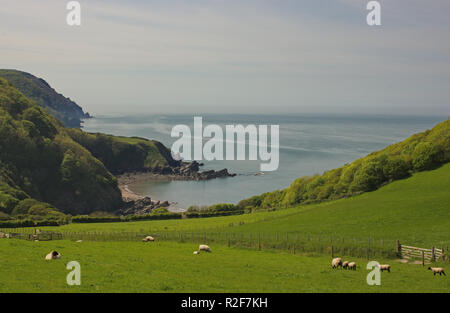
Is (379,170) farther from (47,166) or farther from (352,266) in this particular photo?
(47,166)

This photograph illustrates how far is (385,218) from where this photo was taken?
180ft

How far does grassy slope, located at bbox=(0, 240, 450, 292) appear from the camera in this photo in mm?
22656

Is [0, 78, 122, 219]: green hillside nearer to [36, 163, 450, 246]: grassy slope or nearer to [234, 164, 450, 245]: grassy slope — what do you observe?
[36, 163, 450, 246]: grassy slope

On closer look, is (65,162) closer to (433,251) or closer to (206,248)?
(206,248)

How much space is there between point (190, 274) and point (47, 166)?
140678 millimetres

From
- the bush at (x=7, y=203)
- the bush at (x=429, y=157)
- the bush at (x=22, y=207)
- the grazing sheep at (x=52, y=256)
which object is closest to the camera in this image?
the grazing sheep at (x=52, y=256)

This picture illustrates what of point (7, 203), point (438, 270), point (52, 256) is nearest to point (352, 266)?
point (438, 270)

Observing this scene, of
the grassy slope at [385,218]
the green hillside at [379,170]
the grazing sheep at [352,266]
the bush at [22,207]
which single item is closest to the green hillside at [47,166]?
the bush at [22,207]

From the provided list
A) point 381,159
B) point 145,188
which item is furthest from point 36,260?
point 145,188

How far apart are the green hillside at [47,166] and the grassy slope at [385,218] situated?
82215 millimetres

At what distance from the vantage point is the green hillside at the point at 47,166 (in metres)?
145

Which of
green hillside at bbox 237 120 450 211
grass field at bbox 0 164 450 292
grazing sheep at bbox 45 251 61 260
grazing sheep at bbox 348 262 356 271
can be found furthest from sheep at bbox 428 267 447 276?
green hillside at bbox 237 120 450 211

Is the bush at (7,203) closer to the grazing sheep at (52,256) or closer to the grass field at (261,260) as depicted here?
the grass field at (261,260)

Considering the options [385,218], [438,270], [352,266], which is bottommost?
[385,218]
